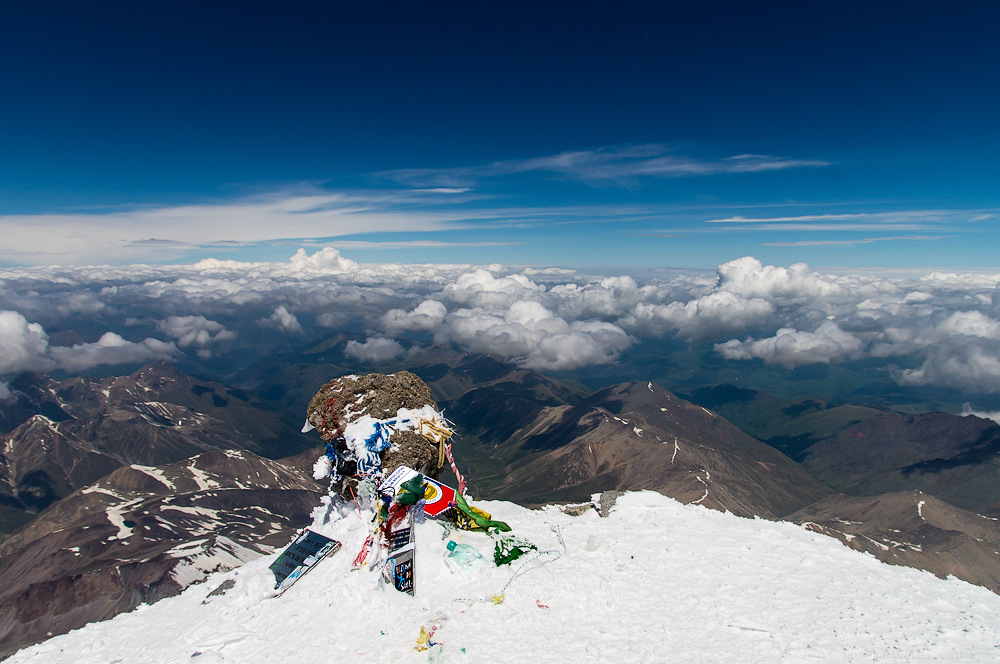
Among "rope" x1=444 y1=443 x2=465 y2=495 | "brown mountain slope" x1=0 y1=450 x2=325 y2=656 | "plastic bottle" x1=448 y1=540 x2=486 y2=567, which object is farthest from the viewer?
"brown mountain slope" x1=0 y1=450 x2=325 y2=656

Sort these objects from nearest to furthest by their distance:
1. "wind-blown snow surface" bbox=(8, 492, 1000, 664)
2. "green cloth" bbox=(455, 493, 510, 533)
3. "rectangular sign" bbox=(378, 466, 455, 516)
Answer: "wind-blown snow surface" bbox=(8, 492, 1000, 664) → "green cloth" bbox=(455, 493, 510, 533) → "rectangular sign" bbox=(378, 466, 455, 516)

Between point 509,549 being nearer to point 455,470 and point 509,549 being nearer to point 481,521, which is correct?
point 481,521

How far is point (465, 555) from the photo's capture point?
736 inches

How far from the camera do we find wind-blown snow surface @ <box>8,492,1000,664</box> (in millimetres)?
14430

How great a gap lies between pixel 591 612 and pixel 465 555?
5.48 meters

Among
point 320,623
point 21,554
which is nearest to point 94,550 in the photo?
point 21,554

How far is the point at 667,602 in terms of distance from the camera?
17094 millimetres

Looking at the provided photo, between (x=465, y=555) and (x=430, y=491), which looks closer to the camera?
(x=465, y=555)

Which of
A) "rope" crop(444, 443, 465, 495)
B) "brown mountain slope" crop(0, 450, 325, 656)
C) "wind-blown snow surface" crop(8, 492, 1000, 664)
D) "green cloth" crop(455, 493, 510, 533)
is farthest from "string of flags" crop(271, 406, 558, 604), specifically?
"brown mountain slope" crop(0, 450, 325, 656)

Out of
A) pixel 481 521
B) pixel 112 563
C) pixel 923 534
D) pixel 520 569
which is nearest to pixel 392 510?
pixel 481 521

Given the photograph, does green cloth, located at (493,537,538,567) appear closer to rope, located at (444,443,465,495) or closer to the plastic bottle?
the plastic bottle

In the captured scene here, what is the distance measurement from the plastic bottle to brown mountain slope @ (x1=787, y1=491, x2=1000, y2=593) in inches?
5024

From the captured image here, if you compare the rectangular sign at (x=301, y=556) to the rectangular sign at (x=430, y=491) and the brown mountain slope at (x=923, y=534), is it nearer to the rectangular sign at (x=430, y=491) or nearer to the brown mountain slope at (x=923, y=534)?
the rectangular sign at (x=430, y=491)

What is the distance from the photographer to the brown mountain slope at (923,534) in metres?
123
